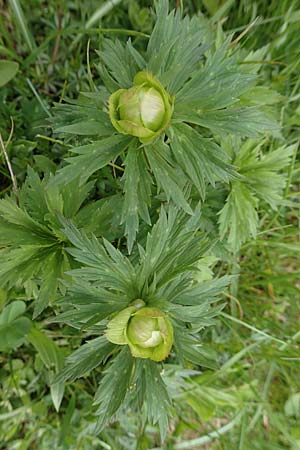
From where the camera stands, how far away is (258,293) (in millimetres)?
1939

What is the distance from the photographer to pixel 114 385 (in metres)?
1.20

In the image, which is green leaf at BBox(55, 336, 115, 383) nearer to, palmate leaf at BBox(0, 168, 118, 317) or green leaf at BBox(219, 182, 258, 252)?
palmate leaf at BBox(0, 168, 118, 317)

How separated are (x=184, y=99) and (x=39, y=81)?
2.63ft

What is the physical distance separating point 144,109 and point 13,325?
34.1 inches

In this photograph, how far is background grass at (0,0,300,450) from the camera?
5.58 feet

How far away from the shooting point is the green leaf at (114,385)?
1.19 metres

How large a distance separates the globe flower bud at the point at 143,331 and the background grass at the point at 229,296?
57 cm

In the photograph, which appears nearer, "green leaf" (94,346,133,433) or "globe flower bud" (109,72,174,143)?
"globe flower bud" (109,72,174,143)

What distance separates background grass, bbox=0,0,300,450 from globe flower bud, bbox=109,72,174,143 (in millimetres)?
636

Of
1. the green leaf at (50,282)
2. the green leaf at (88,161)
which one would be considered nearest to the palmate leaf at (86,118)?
the green leaf at (88,161)

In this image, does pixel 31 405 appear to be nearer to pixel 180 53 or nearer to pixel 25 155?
pixel 25 155

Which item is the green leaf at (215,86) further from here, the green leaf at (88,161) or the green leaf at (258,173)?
the green leaf at (258,173)

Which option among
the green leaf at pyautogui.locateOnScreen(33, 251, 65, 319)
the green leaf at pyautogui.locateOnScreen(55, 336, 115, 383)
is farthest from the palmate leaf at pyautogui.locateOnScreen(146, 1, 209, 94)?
the green leaf at pyautogui.locateOnScreen(55, 336, 115, 383)

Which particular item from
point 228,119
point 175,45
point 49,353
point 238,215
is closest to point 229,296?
point 238,215
